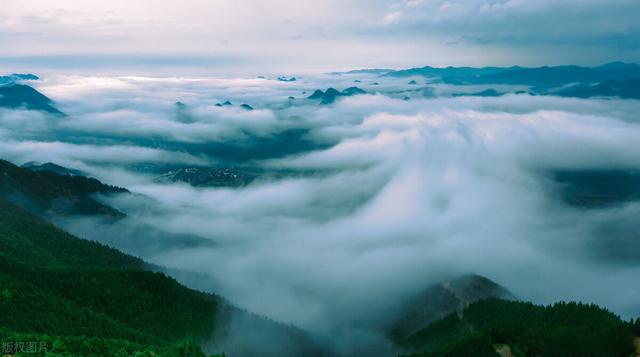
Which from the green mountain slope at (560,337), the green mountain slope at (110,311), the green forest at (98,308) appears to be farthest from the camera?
the green mountain slope at (110,311)

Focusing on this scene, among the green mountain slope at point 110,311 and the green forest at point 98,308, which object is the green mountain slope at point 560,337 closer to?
the green forest at point 98,308

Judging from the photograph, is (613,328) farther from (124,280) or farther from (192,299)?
(124,280)

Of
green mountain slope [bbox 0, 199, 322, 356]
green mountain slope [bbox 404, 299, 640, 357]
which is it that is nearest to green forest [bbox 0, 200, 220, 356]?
green mountain slope [bbox 0, 199, 322, 356]

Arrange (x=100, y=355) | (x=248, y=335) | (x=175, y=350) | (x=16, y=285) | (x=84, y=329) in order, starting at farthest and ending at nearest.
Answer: (x=248, y=335)
(x=16, y=285)
(x=84, y=329)
(x=175, y=350)
(x=100, y=355)

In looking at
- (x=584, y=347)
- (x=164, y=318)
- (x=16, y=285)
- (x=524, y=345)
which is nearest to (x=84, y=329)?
(x=16, y=285)

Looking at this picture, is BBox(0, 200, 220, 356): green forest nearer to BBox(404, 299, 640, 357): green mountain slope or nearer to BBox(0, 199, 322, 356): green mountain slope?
BBox(0, 199, 322, 356): green mountain slope

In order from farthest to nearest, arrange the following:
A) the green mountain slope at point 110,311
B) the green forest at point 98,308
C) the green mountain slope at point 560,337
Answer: the green mountain slope at point 110,311
the green mountain slope at point 560,337
the green forest at point 98,308

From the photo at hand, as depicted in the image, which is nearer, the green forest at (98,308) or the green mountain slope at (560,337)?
the green forest at (98,308)

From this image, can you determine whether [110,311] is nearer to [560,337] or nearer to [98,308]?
[98,308]

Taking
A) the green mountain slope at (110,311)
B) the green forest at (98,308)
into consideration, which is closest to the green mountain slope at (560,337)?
the green forest at (98,308)

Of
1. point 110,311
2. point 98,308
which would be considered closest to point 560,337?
point 110,311

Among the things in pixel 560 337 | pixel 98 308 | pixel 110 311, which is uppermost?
pixel 560 337
